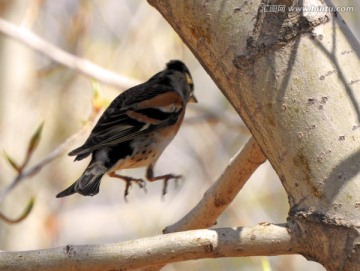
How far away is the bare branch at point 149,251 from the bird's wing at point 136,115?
6.06ft

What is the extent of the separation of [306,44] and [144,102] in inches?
98.8

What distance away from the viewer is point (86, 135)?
15.8 ft

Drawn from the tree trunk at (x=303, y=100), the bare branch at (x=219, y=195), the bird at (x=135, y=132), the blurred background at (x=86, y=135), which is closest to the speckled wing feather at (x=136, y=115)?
the bird at (x=135, y=132)

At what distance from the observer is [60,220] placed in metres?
5.24

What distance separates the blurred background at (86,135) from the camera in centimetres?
483

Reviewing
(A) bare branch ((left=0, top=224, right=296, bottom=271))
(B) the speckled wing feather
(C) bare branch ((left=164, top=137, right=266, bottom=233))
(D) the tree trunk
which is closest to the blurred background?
(B) the speckled wing feather

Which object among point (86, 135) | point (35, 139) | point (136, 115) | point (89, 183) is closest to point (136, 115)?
point (136, 115)

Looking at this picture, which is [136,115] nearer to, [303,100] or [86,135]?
[86,135]

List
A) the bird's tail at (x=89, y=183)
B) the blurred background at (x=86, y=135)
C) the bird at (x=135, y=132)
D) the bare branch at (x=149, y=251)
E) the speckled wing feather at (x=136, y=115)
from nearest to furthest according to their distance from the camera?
the bare branch at (x=149, y=251) → the bird's tail at (x=89, y=183) → the bird at (x=135, y=132) → the speckled wing feather at (x=136, y=115) → the blurred background at (x=86, y=135)

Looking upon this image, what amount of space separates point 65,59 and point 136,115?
0.75 meters

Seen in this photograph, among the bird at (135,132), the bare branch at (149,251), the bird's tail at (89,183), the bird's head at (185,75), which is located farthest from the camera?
the bird's head at (185,75)

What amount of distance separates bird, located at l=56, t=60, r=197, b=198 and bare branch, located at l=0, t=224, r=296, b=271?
1.62 m

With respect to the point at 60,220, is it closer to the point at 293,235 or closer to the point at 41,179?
the point at 41,179

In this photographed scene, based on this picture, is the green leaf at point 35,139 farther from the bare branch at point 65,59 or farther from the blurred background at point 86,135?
the blurred background at point 86,135
